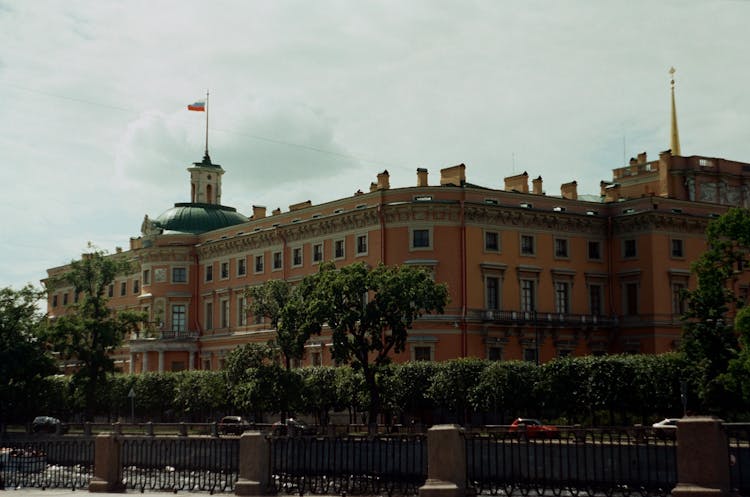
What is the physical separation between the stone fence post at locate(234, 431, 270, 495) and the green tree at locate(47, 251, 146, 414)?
41.0 m

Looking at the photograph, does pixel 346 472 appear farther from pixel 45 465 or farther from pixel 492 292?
pixel 492 292

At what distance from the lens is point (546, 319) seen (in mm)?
69250

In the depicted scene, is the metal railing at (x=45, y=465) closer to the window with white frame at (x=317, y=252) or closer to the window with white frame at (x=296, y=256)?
the window with white frame at (x=317, y=252)

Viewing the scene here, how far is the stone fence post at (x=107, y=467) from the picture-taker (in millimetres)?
30422

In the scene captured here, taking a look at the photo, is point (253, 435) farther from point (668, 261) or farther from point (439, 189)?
point (668, 261)

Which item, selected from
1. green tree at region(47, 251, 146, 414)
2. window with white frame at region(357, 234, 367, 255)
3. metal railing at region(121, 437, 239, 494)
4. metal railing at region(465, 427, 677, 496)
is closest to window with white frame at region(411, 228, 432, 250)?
window with white frame at region(357, 234, 367, 255)

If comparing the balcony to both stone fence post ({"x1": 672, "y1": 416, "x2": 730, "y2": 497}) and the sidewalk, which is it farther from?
stone fence post ({"x1": 672, "y1": 416, "x2": 730, "y2": 497})

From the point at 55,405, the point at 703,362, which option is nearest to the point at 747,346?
the point at 703,362

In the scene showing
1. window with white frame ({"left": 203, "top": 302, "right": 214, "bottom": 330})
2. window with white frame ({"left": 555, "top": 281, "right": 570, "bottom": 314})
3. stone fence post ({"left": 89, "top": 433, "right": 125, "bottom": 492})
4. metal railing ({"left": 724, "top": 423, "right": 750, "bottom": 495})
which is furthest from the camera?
window with white frame ({"left": 203, "top": 302, "right": 214, "bottom": 330})

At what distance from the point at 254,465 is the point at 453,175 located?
47397mm

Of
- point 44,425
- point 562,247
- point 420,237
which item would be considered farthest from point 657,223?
point 44,425

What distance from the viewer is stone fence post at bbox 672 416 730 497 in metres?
20.3

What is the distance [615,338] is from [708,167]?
16.2 metres

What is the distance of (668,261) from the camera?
7188 centimetres
